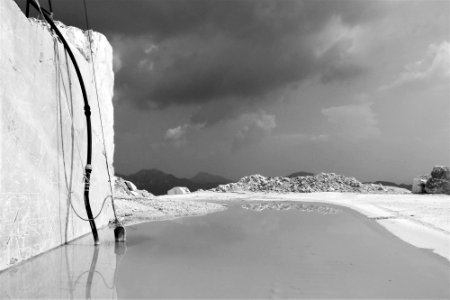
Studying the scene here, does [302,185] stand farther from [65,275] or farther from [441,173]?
[65,275]

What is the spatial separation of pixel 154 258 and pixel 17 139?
266 cm

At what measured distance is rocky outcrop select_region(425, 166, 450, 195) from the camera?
22.8 metres

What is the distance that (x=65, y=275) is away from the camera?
5098 millimetres

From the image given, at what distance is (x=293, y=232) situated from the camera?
9.00 m

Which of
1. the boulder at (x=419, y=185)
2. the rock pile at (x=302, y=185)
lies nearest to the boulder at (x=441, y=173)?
the boulder at (x=419, y=185)

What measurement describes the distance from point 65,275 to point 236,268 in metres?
2.25

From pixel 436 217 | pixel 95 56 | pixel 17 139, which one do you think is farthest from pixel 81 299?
pixel 436 217

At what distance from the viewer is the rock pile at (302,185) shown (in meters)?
29.7

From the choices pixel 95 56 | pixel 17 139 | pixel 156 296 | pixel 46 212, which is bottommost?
pixel 156 296

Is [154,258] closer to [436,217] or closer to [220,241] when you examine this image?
[220,241]

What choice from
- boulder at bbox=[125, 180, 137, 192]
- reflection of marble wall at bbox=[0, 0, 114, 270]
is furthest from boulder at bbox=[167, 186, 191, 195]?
reflection of marble wall at bbox=[0, 0, 114, 270]

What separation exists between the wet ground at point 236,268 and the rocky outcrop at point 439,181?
55.9 ft

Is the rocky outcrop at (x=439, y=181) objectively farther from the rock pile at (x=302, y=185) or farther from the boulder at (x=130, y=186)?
the boulder at (x=130, y=186)

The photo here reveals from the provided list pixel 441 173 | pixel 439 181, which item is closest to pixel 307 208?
pixel 439 181
